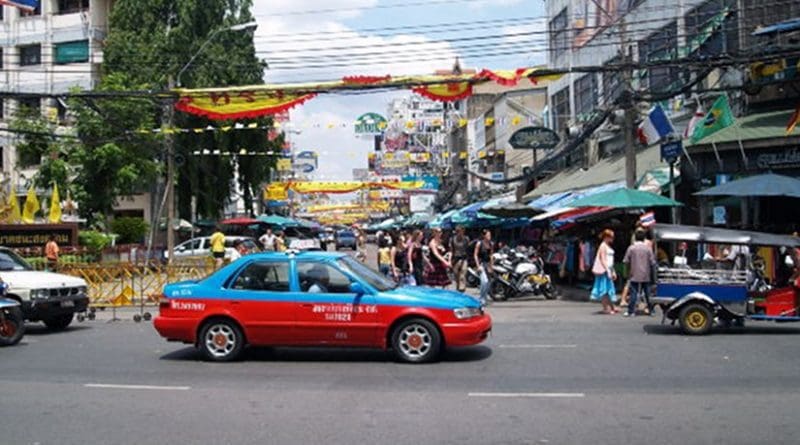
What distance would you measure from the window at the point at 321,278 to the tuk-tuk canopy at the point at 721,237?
19.4 feet

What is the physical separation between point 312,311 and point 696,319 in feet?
21.4

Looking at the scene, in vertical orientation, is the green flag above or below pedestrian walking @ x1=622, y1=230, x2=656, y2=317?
above

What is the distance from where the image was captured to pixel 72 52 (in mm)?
44562

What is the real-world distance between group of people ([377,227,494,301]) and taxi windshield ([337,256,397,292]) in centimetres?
731

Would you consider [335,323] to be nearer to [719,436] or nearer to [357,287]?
[357,287]

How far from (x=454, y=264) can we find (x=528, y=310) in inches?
160

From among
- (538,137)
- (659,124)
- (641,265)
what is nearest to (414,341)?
(641,265)

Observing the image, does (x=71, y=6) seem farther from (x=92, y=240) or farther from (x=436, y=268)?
(x=436, y=268)

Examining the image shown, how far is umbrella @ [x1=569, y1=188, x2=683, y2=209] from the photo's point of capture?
19236mm

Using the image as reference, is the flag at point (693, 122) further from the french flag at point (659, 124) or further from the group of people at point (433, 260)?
the group of people at point (433, 260)

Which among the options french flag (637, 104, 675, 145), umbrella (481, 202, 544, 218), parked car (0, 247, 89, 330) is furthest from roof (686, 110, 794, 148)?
parked car (0, 247, 89, 330)

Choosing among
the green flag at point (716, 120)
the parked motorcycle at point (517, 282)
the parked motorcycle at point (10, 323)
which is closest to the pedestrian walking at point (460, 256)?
the parked motorcycle at point (517, 282)

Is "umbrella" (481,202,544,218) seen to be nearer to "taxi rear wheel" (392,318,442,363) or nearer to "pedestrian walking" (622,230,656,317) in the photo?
"pedestrian walking" (622,230,656,317)

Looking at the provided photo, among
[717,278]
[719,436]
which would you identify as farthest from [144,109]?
[719,436]
